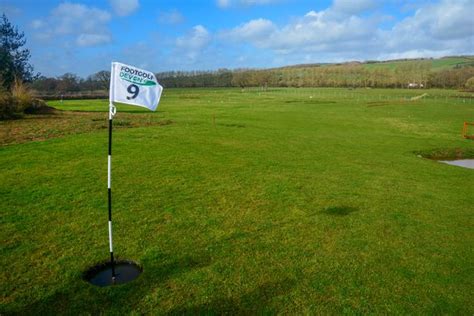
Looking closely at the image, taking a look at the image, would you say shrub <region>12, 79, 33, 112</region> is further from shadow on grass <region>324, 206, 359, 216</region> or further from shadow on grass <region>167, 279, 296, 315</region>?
shadow on grass <region>167, 279, 296, 315</region>

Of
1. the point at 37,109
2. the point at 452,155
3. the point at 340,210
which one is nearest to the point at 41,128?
the point at 37,109

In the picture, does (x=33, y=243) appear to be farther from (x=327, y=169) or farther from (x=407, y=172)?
(x=407, y=172)

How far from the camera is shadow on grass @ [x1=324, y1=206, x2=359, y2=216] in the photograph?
11766 millimetres

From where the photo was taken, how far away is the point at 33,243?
339 inches

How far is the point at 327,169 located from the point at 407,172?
450cm

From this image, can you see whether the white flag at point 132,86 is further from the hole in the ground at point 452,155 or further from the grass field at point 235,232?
the hole in the ground at point 452,155

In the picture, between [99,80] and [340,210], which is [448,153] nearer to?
[340,210]

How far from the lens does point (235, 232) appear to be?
9883 millimetres

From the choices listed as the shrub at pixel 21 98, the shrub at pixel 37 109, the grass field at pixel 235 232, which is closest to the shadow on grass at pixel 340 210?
the grass field at pixel 235 232

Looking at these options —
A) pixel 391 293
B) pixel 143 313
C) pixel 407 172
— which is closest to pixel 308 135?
pixel 407 172

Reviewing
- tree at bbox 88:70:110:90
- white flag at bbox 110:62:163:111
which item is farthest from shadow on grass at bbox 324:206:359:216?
tree at bbox 88:70:110:90

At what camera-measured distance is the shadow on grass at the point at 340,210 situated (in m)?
11.8

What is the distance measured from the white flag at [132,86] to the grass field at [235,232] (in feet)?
12.4

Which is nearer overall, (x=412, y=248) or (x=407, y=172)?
(x=412, y=248)
